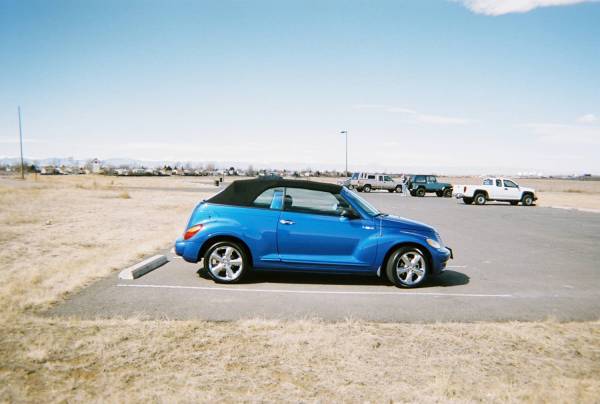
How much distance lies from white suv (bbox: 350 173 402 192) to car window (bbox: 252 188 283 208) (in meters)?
39.3

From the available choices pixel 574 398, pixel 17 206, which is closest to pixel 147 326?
pixel 574 398

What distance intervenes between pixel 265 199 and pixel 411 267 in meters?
2.57

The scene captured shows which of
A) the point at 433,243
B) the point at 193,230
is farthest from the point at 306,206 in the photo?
the point at 433,243

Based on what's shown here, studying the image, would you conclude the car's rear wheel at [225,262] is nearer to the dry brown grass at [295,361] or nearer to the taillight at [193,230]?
the taillight at [193,230]

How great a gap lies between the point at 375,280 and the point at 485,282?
1934mm

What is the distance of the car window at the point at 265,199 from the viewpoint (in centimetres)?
682

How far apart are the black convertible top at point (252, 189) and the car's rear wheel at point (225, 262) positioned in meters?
0.71

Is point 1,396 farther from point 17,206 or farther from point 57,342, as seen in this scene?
point 17,206

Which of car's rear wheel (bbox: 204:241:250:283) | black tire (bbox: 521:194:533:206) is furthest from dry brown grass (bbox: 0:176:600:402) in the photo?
black tire (bbox: 521:194:533:206)

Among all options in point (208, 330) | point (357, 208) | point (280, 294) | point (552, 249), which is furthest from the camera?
point (552, 249)

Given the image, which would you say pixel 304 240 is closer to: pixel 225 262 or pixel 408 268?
pixel 225 262

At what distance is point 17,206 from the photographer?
66.3 feet

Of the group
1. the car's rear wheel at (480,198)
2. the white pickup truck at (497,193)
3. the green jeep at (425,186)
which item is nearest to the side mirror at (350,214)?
the white pickup truck at (497,193)

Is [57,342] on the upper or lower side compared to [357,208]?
lower
